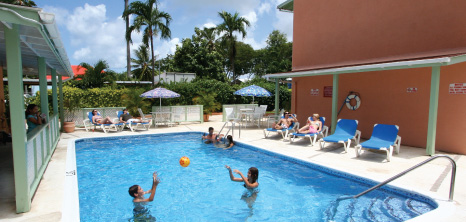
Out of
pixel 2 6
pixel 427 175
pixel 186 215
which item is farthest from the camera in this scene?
pixel 427 175

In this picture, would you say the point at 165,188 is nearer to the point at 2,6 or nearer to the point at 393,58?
the point at 2,6

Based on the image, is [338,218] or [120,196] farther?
[120,196]

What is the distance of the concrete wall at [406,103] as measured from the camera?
8148mm

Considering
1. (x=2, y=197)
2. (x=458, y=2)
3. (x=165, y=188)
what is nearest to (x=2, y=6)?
(x=2, y=197)

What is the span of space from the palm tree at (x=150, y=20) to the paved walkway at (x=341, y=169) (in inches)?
447

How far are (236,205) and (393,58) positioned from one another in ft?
26.9

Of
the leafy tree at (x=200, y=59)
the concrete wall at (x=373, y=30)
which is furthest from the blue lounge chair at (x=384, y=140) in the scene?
the leafy tree at (x=200, y=59)

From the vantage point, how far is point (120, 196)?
5.89 m

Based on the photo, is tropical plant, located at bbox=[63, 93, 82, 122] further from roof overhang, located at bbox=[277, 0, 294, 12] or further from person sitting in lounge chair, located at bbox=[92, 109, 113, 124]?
roof overhang, located at bbox=[277, 0, 294, 12]

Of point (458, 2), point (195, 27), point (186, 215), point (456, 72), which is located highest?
point (195, 27)

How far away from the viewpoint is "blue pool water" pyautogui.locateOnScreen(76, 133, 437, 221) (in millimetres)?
4961

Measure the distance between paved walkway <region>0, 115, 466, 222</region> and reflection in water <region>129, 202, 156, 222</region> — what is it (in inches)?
44.9

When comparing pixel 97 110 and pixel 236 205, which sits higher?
pixel 97 110

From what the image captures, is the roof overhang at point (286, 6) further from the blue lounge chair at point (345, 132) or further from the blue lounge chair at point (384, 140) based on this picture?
the blue lounge chair at point (384, 140)
